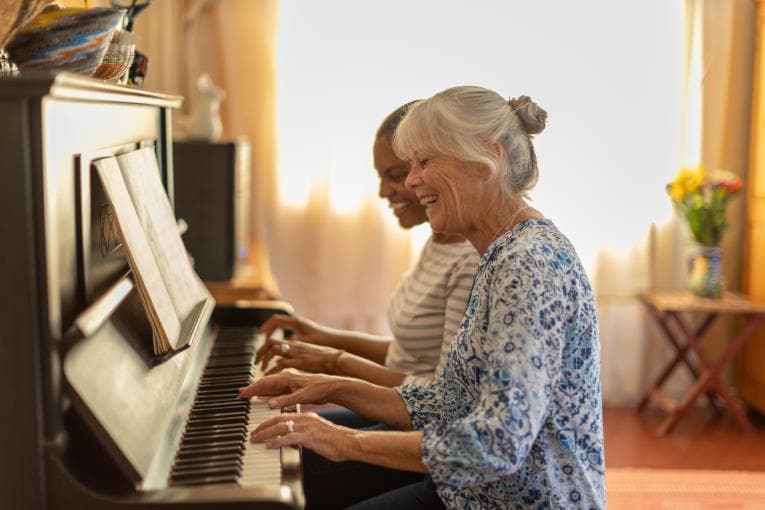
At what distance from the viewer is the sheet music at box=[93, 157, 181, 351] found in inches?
57.2

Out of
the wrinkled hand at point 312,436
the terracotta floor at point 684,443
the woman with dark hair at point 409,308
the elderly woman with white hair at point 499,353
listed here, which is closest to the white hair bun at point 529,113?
the elderly woman with white hair at point 499,353

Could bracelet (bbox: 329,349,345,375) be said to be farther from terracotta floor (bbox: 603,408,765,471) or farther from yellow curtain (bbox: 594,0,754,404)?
yellow curtain (bbox: 594,0,754,404)

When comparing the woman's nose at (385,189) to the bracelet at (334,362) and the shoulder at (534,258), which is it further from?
the shoulder at (534,258)

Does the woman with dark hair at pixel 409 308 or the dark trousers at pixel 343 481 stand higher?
the woman with dark hair at pixel 409 308

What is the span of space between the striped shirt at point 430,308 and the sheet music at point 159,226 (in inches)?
19.1

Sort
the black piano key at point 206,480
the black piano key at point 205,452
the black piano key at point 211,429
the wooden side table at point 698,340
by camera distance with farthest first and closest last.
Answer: the wooden side table at point 698,340 → the black piano key at point 211,429 → the black piano key at point 205,452 → the black piano key at point 206,480

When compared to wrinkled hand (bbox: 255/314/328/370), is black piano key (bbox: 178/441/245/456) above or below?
above

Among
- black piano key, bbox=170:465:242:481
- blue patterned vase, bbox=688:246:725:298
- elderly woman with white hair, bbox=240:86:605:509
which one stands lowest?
blue patterned vase, bbox=688:246:725:298

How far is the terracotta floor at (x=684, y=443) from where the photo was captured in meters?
3.82

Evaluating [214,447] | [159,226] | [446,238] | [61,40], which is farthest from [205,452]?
[446,238]

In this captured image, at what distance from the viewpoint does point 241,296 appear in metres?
3.21

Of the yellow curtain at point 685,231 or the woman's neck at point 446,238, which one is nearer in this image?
the woman's neck at point 446,238

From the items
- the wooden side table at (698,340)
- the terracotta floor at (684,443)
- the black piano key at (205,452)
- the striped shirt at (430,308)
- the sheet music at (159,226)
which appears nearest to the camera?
the black piano key at (205,452)

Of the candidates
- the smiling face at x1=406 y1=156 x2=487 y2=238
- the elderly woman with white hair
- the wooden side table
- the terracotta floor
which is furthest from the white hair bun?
the wooden side table
